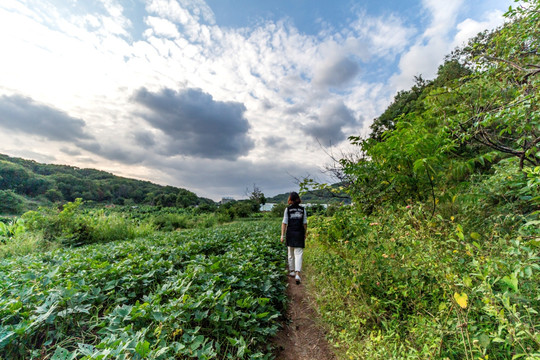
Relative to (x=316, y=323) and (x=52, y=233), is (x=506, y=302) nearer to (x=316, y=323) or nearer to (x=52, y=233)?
(x=316, y=323)

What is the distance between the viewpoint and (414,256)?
7.64 ft

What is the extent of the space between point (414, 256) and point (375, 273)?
30.6 inches

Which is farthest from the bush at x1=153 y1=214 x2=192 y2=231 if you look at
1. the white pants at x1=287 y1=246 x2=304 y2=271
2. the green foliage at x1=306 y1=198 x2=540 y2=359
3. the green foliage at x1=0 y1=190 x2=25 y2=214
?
the green foliage at x1=0 y1=190 x2=25 y2=214

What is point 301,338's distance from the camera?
3070mm

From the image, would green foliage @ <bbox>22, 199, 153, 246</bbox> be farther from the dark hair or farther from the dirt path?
the dirt path

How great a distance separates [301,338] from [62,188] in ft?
195

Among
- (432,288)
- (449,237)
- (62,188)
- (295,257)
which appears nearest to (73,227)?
(295,257)

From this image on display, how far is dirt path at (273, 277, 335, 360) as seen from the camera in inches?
107

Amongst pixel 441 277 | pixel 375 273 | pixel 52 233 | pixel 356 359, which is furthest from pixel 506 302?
pixel 52 233

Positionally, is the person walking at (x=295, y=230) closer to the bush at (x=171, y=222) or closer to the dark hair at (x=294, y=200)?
the dark hair at (x=294, y=200)

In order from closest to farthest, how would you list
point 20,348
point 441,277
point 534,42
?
1. point 20,348
2. point 441,277
3. point 534,42

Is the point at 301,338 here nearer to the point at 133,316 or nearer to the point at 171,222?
the point at 133,316

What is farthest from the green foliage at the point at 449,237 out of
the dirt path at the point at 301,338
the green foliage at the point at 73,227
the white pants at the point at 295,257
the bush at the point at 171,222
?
the bush at the point at 171,222

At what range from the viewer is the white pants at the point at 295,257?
17.6 ft
